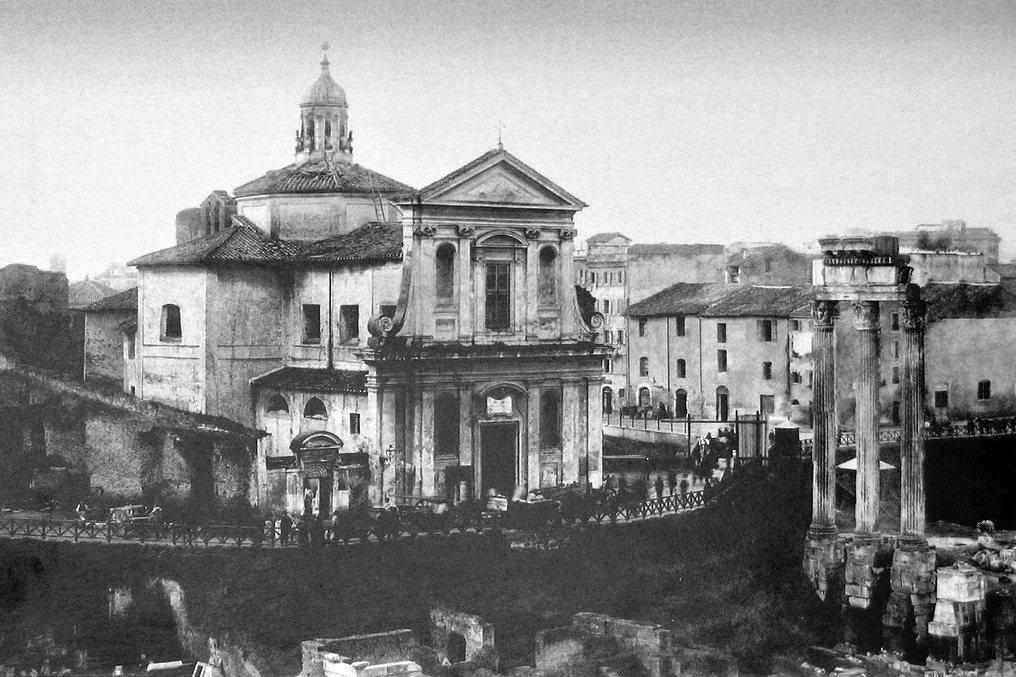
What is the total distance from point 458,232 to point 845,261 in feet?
13.7

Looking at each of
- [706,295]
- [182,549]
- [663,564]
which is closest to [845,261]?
[706,295]

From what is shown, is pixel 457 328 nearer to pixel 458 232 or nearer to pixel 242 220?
pixel 458 232

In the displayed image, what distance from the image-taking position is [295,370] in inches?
603

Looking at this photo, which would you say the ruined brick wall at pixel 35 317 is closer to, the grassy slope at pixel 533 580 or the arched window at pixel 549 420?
the grassy slope at pixel 533 580

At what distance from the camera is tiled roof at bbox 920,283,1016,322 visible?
18.0 m

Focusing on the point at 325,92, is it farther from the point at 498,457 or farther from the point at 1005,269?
the point at 1005,269

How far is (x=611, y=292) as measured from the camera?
1839cm

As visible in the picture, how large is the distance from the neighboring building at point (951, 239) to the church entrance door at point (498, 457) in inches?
200

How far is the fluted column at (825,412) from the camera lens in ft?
54.1

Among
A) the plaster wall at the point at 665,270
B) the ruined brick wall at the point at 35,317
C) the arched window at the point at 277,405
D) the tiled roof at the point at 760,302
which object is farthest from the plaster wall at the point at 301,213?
the tiled roof at the point at 760,302

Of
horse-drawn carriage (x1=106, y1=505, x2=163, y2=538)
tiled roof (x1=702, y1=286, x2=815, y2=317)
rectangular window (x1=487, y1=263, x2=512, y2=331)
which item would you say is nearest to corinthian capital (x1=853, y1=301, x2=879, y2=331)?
tiled roof (x1=702, y1=286, x2=815, y2=317)

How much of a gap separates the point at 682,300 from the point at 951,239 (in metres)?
3.20

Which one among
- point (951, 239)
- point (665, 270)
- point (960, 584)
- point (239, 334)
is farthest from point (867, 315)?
point (239, 334)

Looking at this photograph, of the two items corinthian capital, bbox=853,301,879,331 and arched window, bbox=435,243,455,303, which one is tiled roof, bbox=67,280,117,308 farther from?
corinthian capital, bbox=853,301,879,331
